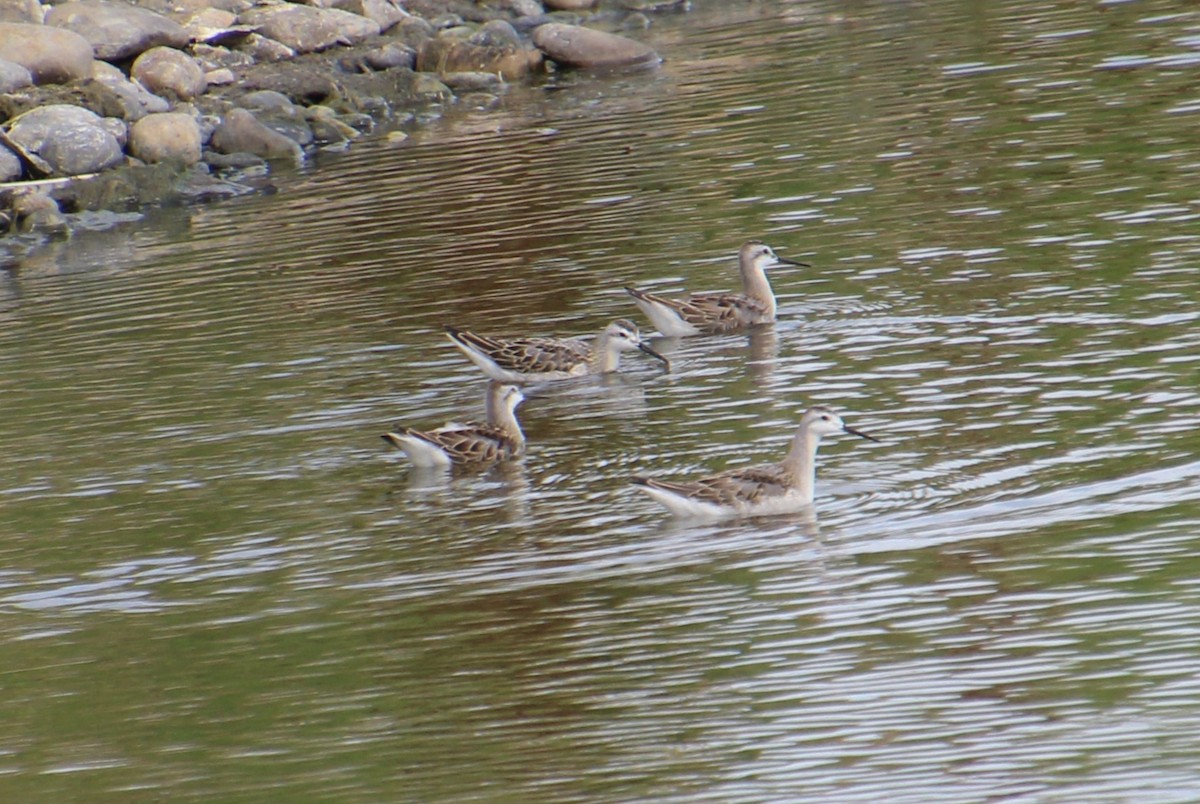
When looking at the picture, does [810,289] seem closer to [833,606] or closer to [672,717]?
[833,606]

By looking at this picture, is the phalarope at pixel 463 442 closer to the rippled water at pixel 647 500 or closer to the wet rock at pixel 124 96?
the rippled water at pixel 647 500

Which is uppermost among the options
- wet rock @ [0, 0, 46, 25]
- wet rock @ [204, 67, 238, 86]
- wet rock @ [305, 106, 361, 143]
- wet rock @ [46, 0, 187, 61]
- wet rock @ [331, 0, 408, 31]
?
wet rock @ [0, 0, 46, 25]

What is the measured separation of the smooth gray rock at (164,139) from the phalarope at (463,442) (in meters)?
18.3

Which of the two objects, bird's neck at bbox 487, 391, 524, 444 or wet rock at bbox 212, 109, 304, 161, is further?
wet rock at bbox 212, 109, 304, 161

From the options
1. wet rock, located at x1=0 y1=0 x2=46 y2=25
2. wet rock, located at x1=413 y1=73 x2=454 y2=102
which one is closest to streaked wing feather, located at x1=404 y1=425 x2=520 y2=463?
wet rock, located at x1=413 y1=73 x2=454 y2=102

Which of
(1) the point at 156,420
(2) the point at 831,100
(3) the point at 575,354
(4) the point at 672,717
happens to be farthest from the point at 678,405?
(2) the point at 831,100

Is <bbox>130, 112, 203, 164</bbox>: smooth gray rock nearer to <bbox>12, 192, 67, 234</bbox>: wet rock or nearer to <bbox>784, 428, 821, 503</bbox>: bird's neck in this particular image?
<bbox>12, 192, 67, 234</bbox>: wet rock

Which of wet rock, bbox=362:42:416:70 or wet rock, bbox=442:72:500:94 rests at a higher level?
wet rock, bbox=362:42:416:70

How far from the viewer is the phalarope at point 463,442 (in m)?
13.9

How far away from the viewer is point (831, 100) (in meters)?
28.9

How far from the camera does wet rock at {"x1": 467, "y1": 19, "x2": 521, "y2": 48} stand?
38.8 meters

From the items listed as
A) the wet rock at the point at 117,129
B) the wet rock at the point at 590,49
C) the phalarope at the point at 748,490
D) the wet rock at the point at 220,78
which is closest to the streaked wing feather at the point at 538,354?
the phalarope at the point at 748,490

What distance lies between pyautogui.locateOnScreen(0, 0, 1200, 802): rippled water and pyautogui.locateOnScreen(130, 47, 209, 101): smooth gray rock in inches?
346

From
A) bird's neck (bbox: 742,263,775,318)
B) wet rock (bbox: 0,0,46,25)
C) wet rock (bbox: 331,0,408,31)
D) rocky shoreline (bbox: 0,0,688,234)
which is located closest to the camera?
bird's neck (bbox: 742,263,775,318)
